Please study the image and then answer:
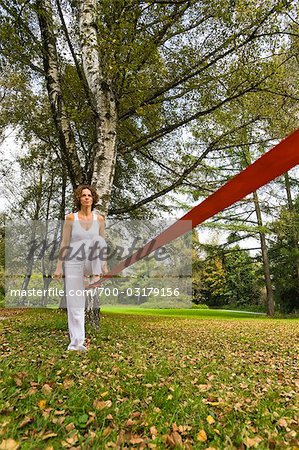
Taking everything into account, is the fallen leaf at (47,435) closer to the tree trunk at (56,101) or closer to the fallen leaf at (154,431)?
the fallen leaf at (154,431)

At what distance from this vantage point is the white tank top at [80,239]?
4.05 m

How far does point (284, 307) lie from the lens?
24719mm

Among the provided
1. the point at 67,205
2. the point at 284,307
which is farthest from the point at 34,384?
the point at 284,307

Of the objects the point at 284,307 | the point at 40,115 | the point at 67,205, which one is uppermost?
the point at 40,115

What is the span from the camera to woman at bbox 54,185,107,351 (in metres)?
4.07

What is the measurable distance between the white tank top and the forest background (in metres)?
2.08

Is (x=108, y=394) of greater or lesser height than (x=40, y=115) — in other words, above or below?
below

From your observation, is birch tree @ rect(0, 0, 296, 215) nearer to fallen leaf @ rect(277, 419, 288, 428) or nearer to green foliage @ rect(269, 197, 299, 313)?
fallen leaf @ rect(277, 419, 288, 428)

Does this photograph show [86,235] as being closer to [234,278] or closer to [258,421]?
[258,421]

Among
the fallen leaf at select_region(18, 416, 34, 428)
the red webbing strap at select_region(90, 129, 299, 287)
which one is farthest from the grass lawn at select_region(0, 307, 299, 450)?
the red webbing strap at select_region(90, 129, 299, 287)

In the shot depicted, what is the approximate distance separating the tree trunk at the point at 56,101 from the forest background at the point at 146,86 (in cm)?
2

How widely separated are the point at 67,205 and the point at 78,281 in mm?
15049

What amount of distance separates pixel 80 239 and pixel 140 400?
1.81m

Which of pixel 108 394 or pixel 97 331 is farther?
pixel 97 331
